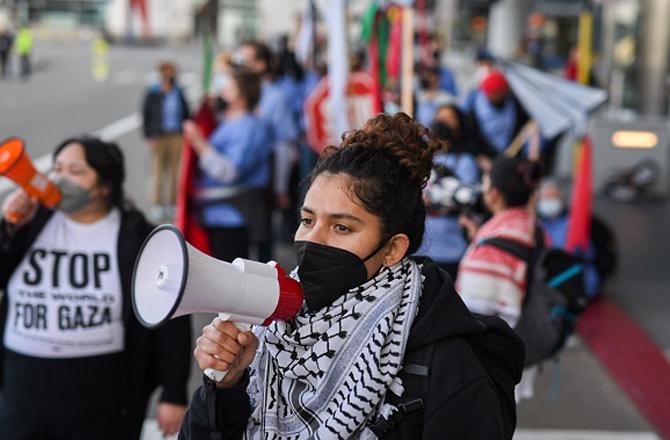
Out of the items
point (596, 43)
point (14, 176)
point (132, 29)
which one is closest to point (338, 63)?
point (14, 176)

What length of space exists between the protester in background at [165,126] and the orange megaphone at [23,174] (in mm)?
8018

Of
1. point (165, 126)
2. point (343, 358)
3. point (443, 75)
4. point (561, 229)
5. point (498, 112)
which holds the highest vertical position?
point (343, 358)

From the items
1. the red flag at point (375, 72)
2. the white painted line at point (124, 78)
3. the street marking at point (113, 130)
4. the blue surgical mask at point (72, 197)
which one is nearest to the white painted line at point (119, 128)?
the street marking at point (113, 130)

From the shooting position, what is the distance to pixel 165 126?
1154 centimetres

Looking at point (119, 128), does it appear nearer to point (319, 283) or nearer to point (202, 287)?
point (319, 283)

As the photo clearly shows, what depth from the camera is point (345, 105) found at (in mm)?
6520

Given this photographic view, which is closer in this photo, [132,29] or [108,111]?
[108,111]

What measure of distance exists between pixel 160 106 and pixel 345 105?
5.59 meters

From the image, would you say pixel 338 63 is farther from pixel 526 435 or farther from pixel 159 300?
pixel 159 300

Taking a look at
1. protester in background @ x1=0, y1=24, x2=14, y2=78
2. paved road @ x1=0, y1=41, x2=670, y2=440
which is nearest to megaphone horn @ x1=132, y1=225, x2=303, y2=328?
paved road @ x1=0, y1=41, x2=670, y2=440

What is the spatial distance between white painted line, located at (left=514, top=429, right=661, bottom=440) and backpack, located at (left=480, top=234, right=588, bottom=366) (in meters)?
1.41

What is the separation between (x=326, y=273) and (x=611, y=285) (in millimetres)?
6790

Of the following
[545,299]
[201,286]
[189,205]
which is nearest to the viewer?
[201,286]

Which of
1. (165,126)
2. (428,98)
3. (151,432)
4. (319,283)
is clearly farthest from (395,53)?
(319,283)
